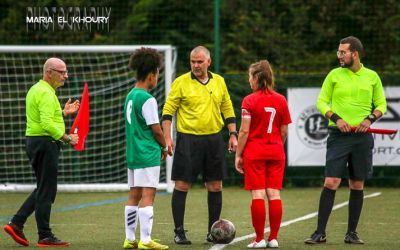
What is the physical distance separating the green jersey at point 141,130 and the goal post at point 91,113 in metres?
7.50

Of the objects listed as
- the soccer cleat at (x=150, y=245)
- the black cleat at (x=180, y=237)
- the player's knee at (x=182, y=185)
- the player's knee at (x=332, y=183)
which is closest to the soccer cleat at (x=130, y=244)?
the soccer cleat at (x=150, y=245)

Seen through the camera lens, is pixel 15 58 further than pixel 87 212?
Yes

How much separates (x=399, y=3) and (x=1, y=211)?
34.9 feet

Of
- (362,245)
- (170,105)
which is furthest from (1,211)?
(362,245)

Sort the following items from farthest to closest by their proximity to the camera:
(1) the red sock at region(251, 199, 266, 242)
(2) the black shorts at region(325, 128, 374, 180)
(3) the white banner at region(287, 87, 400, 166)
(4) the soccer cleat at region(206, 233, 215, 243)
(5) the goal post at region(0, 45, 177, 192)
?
1. (3) the white banner at region(287, 87, 400, 166)
2. (5) the goal post at region(0, 45, 177, 192)
3. (2) the black shorts at region(325, 128, 374, 180)
4. (4) the soccer cleat at region(206, 233, 215, 243)
5. (1) the red sock at region(251, 199, 266, 242)

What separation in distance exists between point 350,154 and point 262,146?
106 centimetres

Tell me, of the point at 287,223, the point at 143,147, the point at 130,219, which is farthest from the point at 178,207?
the point at 287,223

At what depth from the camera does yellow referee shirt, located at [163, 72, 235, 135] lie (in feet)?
34.0

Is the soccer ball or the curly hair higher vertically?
the curly hair

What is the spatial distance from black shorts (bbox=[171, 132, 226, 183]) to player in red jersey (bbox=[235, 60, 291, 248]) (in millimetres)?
602

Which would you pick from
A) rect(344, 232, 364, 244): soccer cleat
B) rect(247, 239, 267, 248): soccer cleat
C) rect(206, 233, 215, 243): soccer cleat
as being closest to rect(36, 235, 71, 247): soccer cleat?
rect(206, 233, 215, 243): soccer cleat

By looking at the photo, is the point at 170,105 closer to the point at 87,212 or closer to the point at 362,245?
the point at 362,245

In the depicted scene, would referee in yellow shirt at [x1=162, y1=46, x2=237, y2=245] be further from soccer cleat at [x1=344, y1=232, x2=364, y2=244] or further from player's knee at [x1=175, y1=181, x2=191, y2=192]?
soccer cleat at [x1=344, y1=232, x2=364, y2=244]

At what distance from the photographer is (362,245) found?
10039 millimetres
